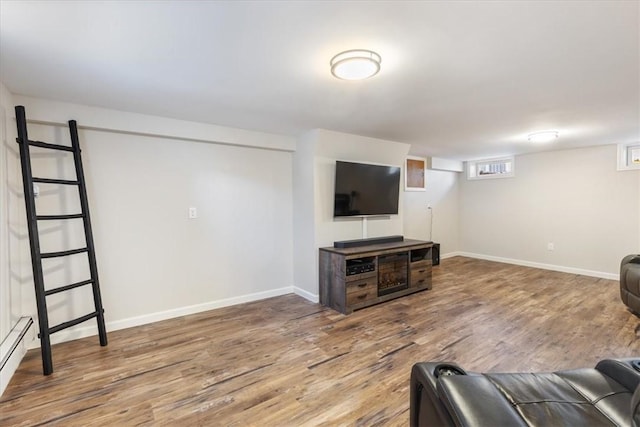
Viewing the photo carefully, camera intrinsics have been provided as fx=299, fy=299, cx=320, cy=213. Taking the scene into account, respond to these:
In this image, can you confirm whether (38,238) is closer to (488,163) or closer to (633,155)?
(488,163)

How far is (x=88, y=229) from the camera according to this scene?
2600 mm

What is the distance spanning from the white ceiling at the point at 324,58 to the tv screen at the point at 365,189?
2.70ft

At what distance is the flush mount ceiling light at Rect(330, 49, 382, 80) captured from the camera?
1.74 m

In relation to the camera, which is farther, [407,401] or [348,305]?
[348,305]

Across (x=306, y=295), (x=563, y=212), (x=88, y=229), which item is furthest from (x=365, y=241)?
(x=563, y=212)

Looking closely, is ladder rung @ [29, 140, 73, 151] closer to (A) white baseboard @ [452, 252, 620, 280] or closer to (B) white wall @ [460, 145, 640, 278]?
(A) white baseboard @ [452, 252, 620, 280]

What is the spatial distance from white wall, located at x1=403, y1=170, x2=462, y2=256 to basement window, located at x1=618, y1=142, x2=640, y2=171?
2.55m

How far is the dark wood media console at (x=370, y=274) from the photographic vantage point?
3.31 meters

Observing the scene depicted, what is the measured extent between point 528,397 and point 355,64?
1800mm

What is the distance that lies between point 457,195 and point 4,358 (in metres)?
7.08

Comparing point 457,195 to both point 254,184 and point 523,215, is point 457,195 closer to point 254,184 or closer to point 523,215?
point 523,215

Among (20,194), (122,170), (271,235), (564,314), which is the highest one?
(122,170)

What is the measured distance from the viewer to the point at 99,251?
283 centimetres

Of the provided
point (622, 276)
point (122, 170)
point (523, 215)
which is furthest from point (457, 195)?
point (122, 170)
